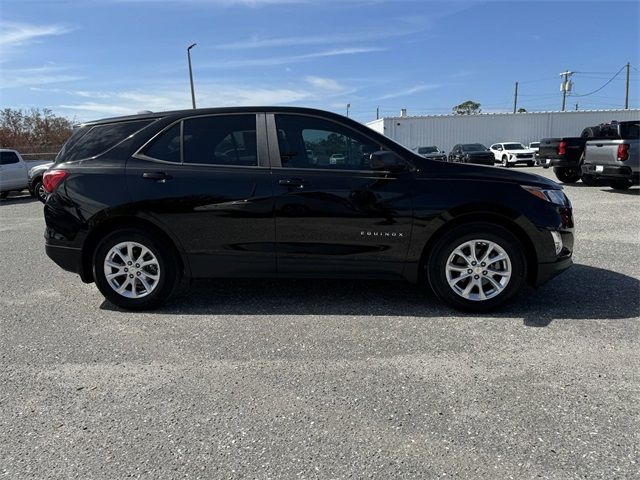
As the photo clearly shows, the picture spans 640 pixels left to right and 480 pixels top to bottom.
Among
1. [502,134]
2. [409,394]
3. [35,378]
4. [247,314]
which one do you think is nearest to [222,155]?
[247,314]

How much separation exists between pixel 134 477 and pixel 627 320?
3882mm

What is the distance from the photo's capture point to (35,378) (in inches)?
128

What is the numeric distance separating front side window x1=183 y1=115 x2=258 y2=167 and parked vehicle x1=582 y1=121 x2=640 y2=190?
35.3 feet

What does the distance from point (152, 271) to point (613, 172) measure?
11.7m

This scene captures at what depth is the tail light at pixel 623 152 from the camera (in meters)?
11.6

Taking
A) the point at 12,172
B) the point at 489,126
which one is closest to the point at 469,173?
the point at 12,172

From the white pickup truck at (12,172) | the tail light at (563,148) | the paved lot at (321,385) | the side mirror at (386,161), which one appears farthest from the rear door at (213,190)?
the white pickup truck at (12,172)

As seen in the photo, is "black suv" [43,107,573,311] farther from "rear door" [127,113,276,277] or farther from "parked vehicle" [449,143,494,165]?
"parked vehicle" [449,143,494,165]

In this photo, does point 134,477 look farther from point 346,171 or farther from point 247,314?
point 346,171

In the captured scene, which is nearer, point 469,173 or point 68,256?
point 469,173

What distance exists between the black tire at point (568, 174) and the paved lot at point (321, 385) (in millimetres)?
12246

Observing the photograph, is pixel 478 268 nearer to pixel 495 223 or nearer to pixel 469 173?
pixel 495 223

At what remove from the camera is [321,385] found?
307cm

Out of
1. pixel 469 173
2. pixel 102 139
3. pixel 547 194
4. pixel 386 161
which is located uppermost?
pixel 102 139
